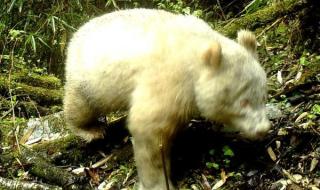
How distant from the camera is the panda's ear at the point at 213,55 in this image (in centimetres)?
423

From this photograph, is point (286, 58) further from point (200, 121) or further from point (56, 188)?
point (56, 188)

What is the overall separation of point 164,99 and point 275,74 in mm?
1938

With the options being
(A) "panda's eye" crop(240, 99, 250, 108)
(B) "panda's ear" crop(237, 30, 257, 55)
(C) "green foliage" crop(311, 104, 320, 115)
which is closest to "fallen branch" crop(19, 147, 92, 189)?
(A) "panda's eye" crop(240, 99, 250, 108)

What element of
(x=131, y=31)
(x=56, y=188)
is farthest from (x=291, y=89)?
Answer: (x=56, y=188)

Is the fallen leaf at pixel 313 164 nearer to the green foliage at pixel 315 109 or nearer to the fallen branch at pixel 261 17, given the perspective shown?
the green foliage at pixel 315 109

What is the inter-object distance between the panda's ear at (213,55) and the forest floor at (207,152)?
3.05 feet

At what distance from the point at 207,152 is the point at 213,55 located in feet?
3.49

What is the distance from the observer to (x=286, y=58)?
613 centimetres

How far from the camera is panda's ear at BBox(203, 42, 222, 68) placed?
4234mm

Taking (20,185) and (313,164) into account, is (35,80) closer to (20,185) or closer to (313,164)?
(20,185)

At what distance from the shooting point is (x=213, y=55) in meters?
4.24

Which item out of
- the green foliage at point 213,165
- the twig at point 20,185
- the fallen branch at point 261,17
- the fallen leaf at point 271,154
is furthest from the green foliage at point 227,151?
the fallen branch at point 261,17

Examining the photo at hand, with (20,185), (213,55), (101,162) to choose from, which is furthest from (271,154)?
(20,185)

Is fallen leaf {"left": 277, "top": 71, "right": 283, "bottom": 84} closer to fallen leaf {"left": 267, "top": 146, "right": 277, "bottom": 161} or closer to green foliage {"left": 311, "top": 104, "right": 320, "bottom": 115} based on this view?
green foliage {"left": 311, "top": 104, "right": 320, "bottom": 115}
